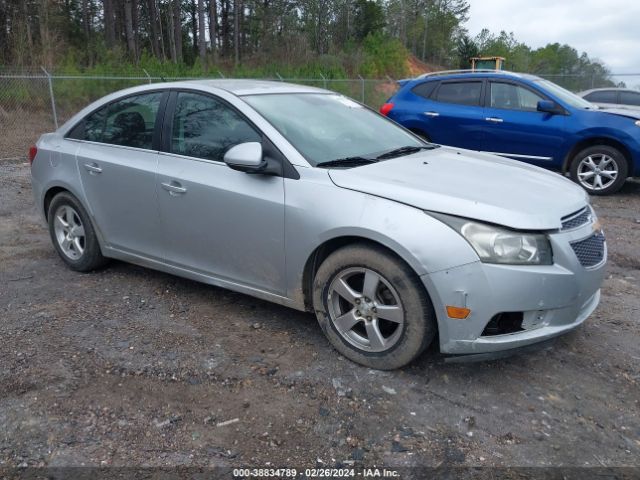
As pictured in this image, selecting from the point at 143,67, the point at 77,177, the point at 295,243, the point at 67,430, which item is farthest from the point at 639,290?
the point at 143,67

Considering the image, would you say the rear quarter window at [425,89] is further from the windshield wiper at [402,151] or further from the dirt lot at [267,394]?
the dirt lot at [267,394]

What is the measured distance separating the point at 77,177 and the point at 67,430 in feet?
8.02

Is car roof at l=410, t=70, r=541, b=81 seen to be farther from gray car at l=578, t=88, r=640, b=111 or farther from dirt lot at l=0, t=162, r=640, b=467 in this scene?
gray car at l=578, t=88, r=640, b=111

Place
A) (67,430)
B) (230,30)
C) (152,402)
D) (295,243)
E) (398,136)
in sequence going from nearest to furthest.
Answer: (67,430), (152,402), (295,243), (398,136), (230,30)

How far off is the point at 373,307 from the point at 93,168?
8.52 feet

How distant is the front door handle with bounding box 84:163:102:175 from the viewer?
4439mm

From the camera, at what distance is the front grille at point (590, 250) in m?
3.13

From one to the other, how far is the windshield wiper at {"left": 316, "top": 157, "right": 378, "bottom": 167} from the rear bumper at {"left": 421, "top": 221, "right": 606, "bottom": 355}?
973 mm

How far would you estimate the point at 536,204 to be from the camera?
3.14 metres

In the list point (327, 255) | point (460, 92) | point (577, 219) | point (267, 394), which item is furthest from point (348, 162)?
point (460, 92)

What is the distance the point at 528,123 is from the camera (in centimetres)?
824

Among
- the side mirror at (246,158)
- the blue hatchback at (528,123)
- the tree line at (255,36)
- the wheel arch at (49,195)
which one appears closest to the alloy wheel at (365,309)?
the side mirror at (246,158)

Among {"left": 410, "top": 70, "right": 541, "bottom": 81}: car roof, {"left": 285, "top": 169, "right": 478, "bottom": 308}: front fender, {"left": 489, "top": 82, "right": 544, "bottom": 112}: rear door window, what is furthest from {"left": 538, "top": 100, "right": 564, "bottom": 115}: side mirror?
{"left": 285, "top": 169, "right": 478, "bottom": 308}: front fender

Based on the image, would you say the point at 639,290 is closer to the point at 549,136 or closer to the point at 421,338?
the point at 421,338
